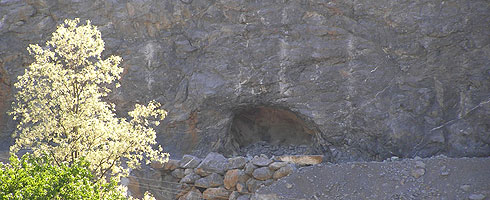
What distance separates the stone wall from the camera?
2033 centimetres

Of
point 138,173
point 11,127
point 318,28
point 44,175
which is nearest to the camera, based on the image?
point 44,175

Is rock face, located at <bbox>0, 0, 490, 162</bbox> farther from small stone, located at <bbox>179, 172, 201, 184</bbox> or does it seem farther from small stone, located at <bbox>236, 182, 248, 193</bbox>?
small stone, located at <bbox>236, 182, 248, 193</bbox>

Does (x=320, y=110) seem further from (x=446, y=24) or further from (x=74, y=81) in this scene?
(x=74, y=81)

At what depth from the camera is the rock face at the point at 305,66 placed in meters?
22.2

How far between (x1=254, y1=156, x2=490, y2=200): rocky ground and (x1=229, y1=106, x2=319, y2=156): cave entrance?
4.67 metres

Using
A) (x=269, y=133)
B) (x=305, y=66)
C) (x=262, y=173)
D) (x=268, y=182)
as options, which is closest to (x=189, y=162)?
(x=262, y=173)

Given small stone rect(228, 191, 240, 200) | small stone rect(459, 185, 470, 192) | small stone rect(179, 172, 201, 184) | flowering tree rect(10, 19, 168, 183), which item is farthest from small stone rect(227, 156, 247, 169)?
flowering tree rect(10, 19, 168, 183)

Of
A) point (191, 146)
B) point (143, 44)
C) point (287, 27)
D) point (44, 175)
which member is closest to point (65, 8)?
point (143, 44)

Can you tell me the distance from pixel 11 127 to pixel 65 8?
557 cm

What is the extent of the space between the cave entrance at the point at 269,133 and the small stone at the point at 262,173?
417cm

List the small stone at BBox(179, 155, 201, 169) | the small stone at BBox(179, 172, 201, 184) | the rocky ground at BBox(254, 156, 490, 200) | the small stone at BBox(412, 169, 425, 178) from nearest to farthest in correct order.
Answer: the rocky ground at BBox(254, 156, 490, 200)
the small stone at BBox(412, 169, 425, 178)
the small stone at BBox(179, 172, 201, 184)
the small stone at BBox(179, 155, 201, 169)

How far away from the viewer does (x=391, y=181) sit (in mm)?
18797

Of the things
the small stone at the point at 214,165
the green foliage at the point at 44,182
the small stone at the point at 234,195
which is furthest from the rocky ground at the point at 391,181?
the green foliage at the point at 44,182

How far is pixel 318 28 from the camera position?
76.2 ft
